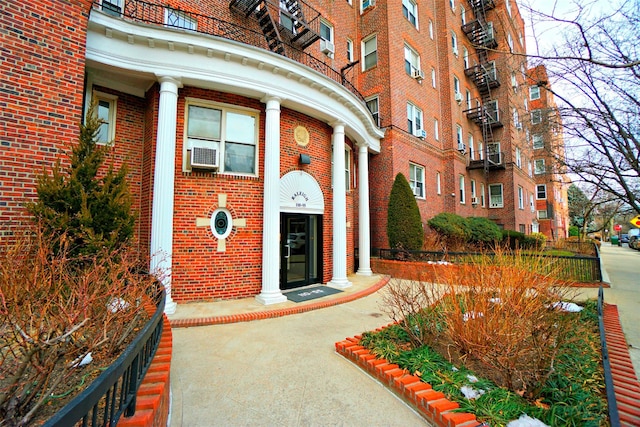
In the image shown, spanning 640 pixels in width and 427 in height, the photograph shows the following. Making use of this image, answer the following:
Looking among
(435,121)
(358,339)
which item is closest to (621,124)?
(435,121)

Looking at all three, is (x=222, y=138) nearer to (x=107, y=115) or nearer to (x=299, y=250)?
(x=107, y=115)

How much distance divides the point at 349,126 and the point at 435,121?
9.69 meters

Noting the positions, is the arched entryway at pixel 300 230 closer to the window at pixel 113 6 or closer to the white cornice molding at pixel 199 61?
the white cornice molding at pixel 199 61

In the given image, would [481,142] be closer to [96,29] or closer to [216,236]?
[216,236]

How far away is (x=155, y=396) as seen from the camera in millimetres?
2371

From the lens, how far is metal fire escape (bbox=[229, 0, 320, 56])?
30.2 feet

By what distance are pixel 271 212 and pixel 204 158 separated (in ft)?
6.51

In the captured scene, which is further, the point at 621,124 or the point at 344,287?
the point at 621,124

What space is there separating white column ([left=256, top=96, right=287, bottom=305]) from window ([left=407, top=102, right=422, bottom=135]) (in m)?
9.46

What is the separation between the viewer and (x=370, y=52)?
14.9m

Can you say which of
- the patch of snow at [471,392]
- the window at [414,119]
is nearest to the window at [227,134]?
the patch of snow at [471,392]

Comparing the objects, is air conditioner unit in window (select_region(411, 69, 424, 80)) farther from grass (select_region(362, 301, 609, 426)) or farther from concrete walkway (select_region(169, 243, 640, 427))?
grass (select_region(362, 301, 609, 426))

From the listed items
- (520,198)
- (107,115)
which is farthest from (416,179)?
(520,198)

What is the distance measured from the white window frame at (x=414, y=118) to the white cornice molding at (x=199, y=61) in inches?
313
